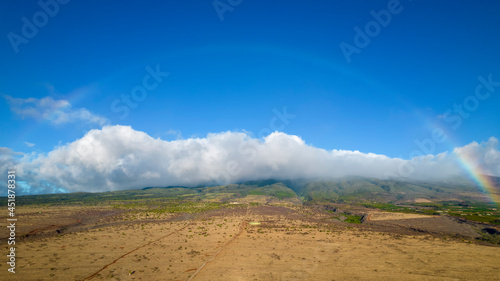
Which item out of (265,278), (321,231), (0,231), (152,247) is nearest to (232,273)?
(265,278)

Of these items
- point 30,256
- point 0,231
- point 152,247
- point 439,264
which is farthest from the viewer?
point 0,231

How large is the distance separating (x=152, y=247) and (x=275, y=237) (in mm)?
23134

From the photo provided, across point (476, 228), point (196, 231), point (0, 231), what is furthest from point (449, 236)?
point (0, 231)

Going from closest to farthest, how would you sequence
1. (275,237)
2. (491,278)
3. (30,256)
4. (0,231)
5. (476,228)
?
(491,278), (30,256), (275,237), (0,231), (476,228)

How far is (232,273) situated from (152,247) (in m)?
18.0

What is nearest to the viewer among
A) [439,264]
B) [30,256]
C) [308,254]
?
[439,264]

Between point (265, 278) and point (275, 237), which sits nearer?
point (265, 278)

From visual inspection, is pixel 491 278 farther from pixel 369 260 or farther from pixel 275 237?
pixel 275 237

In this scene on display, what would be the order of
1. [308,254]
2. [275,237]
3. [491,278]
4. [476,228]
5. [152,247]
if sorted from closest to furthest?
[491,278] → [308,254] → [152,247] → [275,237] → [476,228]

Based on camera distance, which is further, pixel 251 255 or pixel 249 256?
pixel 251 255

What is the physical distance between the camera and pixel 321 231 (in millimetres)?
53375

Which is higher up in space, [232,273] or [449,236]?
[232,273]

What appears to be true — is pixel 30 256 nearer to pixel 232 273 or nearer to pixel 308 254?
pixel 232 273

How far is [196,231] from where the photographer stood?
52.2 m
